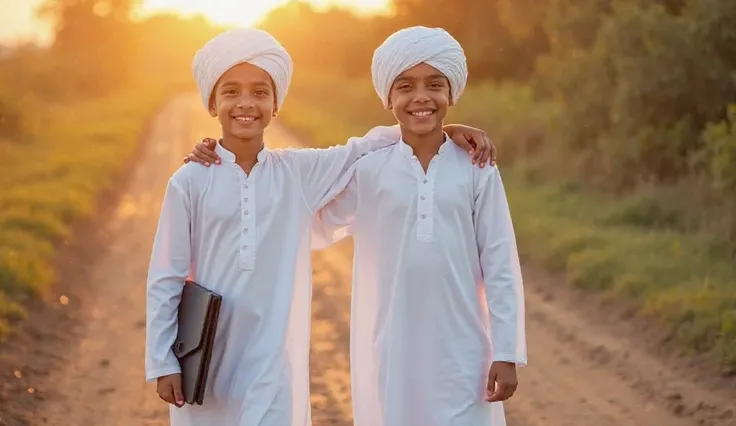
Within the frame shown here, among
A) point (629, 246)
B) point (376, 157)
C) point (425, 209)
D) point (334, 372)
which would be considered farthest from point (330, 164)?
point (629, 246)

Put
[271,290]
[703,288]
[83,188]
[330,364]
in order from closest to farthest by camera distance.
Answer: [271,290]
[330,364]
[703,288]
[83,188]

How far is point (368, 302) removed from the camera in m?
3.16

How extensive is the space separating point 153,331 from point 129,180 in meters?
10.7

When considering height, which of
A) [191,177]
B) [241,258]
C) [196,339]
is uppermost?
[191,177]

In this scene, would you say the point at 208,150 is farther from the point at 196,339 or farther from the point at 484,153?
the point at 484,153

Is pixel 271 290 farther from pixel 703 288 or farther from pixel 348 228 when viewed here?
pixel 703 288

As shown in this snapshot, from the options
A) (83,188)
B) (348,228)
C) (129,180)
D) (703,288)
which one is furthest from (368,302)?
(129,180)

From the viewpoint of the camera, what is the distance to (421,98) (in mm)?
3061

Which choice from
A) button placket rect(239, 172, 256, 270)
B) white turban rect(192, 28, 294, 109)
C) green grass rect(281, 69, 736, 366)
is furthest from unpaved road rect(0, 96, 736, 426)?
white turban rect(192, 28, 294, 109)

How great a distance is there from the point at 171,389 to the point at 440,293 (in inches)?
34.5

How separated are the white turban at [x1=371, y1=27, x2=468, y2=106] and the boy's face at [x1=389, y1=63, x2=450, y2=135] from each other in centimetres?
2

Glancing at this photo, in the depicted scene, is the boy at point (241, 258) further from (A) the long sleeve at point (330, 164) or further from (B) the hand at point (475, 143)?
(B) the hand at point (475, 143)

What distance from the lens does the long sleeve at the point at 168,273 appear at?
303cm

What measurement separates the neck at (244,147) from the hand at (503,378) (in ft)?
3.32
